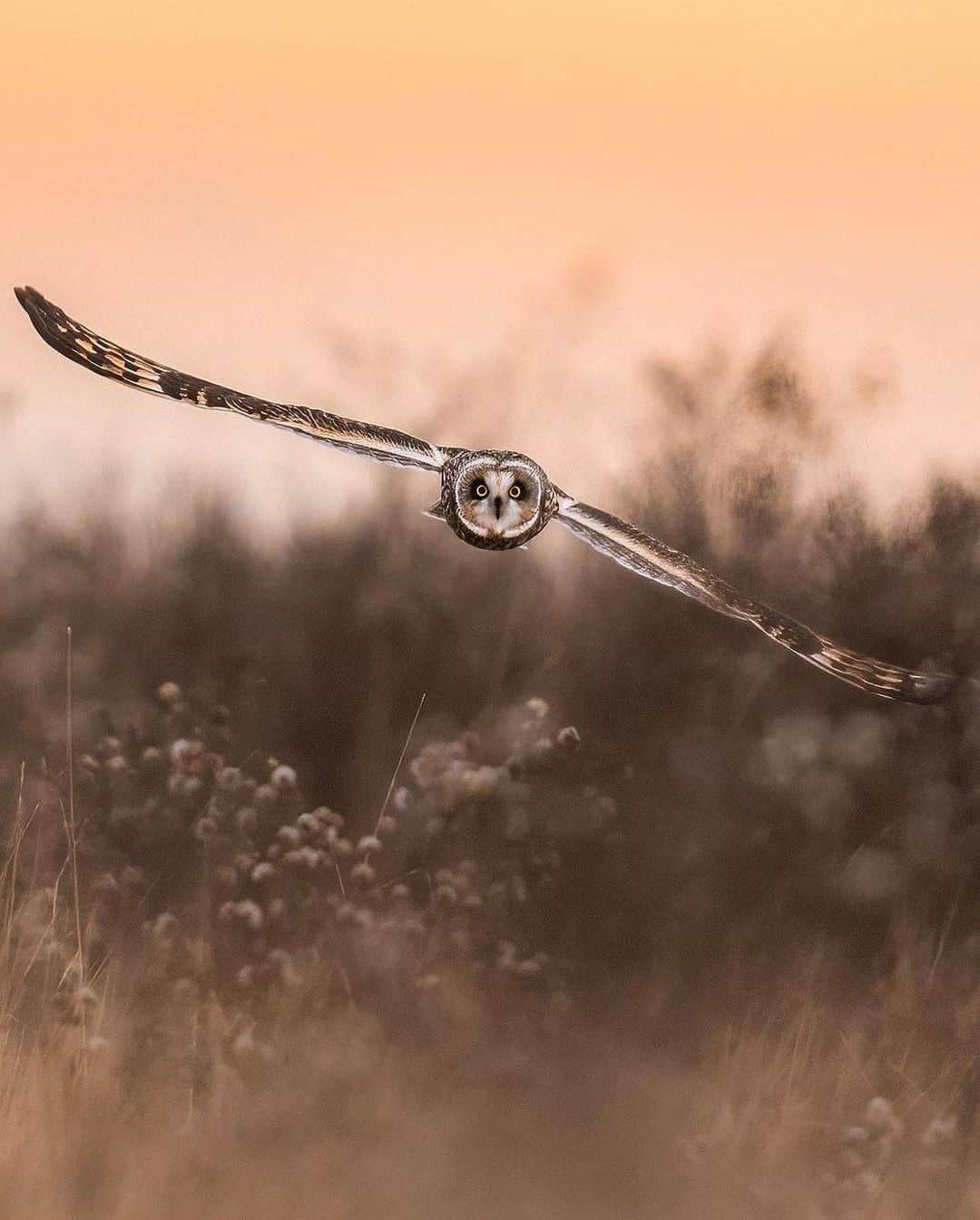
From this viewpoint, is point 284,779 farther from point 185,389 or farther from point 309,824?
point 185,389

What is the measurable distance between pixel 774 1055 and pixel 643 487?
182cm

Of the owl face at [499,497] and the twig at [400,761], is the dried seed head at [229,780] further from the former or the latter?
the owl face at [499,497]

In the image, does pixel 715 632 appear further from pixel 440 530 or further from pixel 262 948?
pixel 262 948

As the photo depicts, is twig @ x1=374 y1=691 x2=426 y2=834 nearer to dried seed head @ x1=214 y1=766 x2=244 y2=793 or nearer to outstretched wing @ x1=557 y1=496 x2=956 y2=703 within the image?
dried seed head @ x1=214 y1=766 x2=244 y2=793

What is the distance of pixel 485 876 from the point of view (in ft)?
14.8

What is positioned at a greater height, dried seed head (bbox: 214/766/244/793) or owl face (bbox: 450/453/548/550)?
owl face (bbox: 450/453/548/550)

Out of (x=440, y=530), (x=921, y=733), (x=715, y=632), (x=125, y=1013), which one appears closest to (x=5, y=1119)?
(x=125, y=1013)

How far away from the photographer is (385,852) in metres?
4.42

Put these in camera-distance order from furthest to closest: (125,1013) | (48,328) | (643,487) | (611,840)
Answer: (643,487)
(611,840)
(125,1013)
(48,328)

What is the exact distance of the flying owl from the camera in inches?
156

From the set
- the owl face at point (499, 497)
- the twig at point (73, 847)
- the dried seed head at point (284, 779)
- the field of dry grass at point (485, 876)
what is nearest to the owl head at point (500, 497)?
the owl face at point (499, 497)

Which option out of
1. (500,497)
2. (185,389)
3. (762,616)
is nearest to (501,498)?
(500,497)

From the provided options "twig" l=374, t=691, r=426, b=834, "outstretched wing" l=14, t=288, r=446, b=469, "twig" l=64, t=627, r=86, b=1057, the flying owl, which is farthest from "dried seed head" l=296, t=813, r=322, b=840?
"outstretched wing" l=14, t=288, r=446, b=469

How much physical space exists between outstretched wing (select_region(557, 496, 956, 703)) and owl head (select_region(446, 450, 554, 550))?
Result: 0.23 meters
